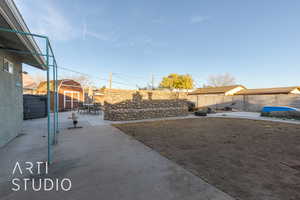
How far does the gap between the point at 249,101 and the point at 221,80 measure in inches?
800

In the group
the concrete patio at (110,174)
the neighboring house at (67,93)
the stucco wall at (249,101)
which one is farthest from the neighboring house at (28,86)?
the stucco wall at (249,101)

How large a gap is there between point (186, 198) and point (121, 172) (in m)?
1.17

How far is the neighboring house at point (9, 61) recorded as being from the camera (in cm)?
217

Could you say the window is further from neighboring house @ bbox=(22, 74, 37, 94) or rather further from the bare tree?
the bare tree

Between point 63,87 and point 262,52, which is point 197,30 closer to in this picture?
point 262,52

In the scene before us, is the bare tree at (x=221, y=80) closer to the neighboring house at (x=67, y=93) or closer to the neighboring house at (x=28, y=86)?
the neighboring house at (x=67, y=93)

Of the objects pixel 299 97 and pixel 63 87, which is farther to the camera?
pixel 63 87

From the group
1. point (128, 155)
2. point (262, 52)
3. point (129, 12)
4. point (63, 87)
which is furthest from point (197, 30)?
point (63, 87)

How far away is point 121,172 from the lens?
221 cm

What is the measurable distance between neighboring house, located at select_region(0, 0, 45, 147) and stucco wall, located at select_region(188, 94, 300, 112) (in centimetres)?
1751

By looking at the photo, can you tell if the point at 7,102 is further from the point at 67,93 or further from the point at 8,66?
the point at 67,93

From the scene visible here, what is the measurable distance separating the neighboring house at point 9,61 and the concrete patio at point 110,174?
81cm

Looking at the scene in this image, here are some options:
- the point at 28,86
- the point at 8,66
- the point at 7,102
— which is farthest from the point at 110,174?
the point at 28,86

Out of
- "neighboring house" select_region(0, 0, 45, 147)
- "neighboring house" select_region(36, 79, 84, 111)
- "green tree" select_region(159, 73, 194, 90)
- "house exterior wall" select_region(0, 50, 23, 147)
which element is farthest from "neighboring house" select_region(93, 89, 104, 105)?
"green tree" select_region(159, 73, 194, 90)
